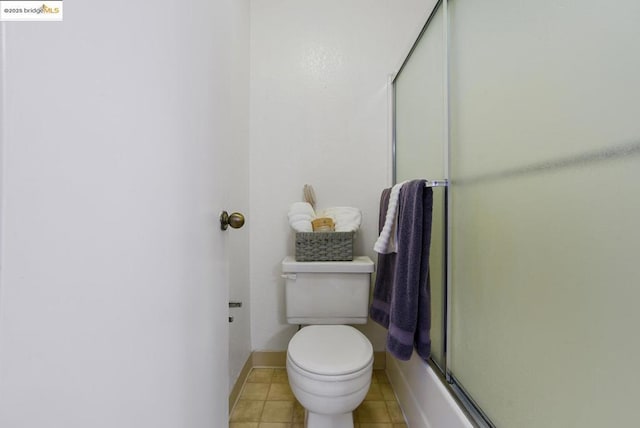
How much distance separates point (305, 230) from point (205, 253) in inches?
34.2

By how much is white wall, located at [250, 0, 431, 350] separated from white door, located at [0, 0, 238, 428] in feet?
3.43

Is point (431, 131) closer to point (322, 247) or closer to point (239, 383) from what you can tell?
point (322, 247)

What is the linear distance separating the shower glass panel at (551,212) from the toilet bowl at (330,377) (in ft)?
1.11

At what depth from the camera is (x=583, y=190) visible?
1.76 feet

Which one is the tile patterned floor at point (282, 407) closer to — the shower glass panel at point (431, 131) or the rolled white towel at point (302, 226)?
the shower glass panel at point (431, 131)

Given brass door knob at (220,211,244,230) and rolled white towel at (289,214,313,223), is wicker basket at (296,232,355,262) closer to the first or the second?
rolled white towel at (289,214,313,223)

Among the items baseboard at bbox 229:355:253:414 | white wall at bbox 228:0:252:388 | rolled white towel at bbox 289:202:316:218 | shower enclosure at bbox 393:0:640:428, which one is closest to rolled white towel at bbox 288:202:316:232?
rolled white towel at bbox 289:202:316:218

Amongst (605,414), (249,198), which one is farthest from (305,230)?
(605,414)

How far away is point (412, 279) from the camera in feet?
3.26

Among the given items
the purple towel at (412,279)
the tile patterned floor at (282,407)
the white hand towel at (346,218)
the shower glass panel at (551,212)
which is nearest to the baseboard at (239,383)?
the tile patterned floor at (282,407)

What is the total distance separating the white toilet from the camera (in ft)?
3.16

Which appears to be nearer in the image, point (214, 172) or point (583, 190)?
point (583, 190)

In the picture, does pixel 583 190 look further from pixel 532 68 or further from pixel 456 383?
pixel 456 383

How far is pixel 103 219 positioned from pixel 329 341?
3.34 ft
